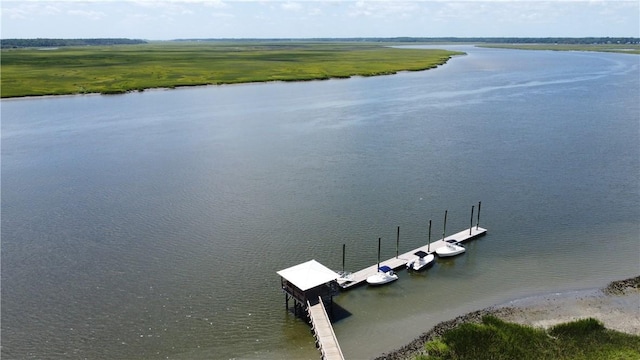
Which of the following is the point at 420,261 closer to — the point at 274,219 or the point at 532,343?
the point at 532,343

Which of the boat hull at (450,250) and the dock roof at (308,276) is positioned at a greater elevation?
the dock roof at (308,276)

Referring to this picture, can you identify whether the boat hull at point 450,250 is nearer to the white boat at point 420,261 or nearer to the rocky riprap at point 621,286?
the white boat at point 420,261

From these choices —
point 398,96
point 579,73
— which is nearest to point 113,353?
point 398,96

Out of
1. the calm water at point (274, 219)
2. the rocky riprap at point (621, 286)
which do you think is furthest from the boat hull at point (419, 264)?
the rocky riprap at point (621, 286)

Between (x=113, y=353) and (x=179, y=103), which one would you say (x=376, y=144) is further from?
(x=179, y=103)

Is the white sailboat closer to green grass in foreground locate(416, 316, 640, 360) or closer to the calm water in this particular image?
the calm water

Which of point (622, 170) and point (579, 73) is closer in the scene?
point (622, 170)
